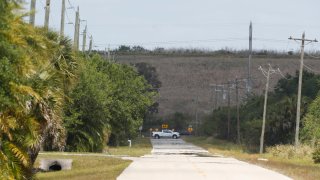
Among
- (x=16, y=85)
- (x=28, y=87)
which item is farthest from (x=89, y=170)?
(x=16, y=85)

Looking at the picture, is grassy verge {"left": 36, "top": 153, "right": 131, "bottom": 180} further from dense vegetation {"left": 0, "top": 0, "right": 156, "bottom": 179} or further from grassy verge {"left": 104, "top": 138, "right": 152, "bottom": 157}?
grassy verge {"left": 104, "top": 138, "right": 152, "bottom": 157}

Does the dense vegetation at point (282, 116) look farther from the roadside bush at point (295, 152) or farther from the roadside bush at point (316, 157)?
the roadside bush at point (316, 157)

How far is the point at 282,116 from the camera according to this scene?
72500mm

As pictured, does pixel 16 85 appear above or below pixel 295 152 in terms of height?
above

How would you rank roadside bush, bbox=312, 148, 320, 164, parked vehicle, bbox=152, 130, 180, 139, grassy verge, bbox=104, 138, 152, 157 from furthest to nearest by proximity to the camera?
parked vehicle, bbox=152, 130, 180, 139
grassy verge, bbox=104, 138, 152, 157
roadside bush, bbox=312, 148, 320, 164

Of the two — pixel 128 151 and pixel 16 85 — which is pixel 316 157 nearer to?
pixel 128 151

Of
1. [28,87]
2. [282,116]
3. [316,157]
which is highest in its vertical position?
[28,87]

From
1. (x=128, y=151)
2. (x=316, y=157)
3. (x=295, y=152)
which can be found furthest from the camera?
(x=128, y=151)

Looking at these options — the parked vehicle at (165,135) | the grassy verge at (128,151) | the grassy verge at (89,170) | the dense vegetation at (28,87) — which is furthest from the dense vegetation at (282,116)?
the dense vegetation at (28,87)

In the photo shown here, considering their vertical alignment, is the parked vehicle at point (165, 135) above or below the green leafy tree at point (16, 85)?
below

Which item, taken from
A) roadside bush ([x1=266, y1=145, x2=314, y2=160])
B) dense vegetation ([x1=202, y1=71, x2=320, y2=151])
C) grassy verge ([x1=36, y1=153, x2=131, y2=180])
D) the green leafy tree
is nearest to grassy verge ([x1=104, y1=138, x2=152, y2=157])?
roadside bush ([x1=266, y1=145, x2=314, y2=160])

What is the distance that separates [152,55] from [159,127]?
144 feet

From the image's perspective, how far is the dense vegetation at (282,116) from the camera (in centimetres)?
5812

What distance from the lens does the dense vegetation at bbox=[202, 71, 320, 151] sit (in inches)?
2288
